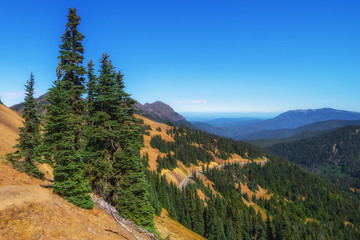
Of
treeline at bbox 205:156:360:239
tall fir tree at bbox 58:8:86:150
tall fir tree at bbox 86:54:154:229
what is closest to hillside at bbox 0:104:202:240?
tall fir tree at bbox 86:54:154:229

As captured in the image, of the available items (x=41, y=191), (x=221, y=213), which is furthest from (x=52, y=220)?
(x=221, y=213)

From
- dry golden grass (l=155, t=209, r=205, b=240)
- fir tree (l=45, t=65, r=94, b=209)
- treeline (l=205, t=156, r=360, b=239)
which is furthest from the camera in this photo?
treeline (l=205, t=156, r=360, b=239)

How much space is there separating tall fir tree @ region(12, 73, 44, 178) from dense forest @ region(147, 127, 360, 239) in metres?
31.8

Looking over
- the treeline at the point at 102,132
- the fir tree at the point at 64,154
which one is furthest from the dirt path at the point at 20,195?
the treeline at the point at 102,132

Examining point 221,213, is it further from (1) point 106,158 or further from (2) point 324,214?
(2) point 324,214

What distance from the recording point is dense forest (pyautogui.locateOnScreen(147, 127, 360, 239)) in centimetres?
6494

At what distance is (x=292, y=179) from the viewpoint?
190875 mm

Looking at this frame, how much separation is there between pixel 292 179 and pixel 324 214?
4134cm

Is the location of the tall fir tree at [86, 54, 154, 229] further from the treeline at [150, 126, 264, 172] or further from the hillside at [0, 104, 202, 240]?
the treeline at [150, 126, 264, 172]

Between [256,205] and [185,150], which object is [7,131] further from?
[256,205]

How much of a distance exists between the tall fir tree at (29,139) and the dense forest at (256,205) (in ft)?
104

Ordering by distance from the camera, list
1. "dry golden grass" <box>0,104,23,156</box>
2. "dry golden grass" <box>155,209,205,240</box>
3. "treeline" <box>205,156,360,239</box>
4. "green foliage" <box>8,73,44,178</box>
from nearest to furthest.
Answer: "green foliage" <box>8,73,44,178</box>
"dry golden grass" <box>155,209,205,240</box>
"dry golden grass" <box>0,104,23,156</box>
"treeline" <box>205,156,360,239</box>

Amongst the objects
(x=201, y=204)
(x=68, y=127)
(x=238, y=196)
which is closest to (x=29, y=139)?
(x=68, y=127)

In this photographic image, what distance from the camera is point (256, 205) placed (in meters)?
132
